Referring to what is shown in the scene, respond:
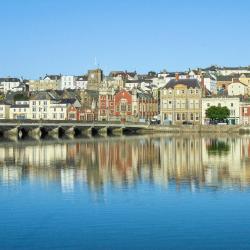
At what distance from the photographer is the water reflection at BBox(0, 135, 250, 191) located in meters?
36.6

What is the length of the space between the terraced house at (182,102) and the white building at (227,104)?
2.92ft

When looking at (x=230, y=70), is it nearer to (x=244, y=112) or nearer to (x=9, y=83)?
(x=9, y=83)

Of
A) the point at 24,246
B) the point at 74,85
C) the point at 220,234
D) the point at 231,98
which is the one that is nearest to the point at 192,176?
the point at 220,234

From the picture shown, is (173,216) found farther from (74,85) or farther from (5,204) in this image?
(74,85)

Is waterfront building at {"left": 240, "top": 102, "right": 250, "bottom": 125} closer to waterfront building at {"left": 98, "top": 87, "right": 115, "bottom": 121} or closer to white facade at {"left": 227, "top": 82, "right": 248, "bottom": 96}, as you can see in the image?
waterfront building at {"left": 98, "top": 87, "right": 115, "bottom": 121}

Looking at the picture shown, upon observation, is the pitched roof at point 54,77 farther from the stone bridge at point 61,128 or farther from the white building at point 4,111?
the stone bridge at point 61,128

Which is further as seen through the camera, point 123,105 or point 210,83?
point 210,83

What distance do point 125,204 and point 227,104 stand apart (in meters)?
84.6

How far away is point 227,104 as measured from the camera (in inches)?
4377

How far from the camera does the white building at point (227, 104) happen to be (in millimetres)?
110188

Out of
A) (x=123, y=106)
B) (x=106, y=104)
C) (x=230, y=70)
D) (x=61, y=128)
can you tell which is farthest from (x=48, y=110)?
(x=230, y=70)

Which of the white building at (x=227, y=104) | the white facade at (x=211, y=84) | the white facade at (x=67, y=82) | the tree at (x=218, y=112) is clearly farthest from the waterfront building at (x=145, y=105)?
the white facade at (x=67, y=82)

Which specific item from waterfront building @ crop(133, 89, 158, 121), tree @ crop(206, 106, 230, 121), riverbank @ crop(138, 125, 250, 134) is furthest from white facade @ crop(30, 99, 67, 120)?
tree @ crop(206, 106, 230, 121)

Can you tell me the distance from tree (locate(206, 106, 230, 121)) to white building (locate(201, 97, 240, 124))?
147 inches
